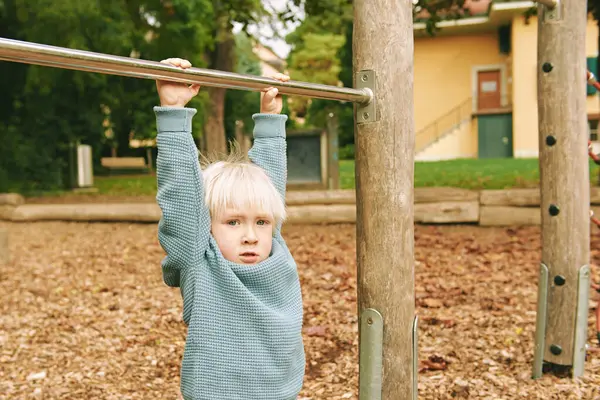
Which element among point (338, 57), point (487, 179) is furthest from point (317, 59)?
point (487, 179)

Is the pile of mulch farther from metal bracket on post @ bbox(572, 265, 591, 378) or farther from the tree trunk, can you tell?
the tree trunk

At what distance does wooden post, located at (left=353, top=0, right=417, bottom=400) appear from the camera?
6.28ft

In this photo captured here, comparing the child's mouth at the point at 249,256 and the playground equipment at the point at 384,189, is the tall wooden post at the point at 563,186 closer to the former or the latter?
the playground equipment at the point at 384,189

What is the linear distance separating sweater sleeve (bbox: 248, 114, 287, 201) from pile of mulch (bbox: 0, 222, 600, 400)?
4.42ft

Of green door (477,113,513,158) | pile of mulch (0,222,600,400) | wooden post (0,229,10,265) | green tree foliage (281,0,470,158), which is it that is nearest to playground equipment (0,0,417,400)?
pile of mulch (0,222,600,400)

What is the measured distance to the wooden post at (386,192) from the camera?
192 cm

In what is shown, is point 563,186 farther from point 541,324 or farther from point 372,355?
point 372,355

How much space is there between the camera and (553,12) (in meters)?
2.82

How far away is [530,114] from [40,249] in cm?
1518

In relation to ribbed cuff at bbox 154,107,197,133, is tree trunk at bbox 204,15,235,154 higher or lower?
higher

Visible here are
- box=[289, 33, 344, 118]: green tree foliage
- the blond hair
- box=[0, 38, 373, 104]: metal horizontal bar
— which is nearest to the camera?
box=[0, 38, 373, 104]: metal horizontal bar

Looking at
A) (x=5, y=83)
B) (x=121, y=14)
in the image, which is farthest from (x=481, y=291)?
(x=5, y=83)

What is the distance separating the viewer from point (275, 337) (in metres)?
1.71

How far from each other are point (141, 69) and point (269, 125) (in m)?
0.55
